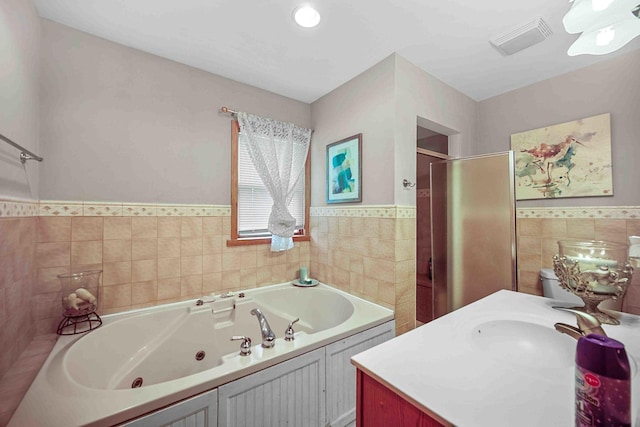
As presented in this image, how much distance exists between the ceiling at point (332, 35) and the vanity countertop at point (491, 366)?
5.37ft

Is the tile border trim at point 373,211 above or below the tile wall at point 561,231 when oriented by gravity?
above

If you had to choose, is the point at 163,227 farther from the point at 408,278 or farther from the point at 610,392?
the point at 610,392

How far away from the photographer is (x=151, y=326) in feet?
5.62

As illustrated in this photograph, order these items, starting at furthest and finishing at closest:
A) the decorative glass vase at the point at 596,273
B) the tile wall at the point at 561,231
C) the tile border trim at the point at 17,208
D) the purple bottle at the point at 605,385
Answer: the tile wall at the point at 561,231, the tile border trim at the point at 17,208, the decorative glass vase at the point at 596,273, the purple bottle at the point at 605,385

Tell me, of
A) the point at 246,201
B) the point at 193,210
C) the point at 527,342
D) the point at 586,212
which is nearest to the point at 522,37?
the point at 586,212

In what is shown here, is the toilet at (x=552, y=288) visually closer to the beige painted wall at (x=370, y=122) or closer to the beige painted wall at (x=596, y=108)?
the beige painted wall at (x=596, y=108)

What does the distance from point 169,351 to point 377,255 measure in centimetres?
159

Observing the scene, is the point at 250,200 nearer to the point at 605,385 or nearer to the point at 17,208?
the point at 17,208

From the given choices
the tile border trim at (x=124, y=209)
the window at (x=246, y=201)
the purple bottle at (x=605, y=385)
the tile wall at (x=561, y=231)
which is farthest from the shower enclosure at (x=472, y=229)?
the tile border trim at (x=124, y=209)

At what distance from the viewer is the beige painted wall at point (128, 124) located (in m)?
1.55

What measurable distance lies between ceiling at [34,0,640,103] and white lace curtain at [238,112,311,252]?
39 cm

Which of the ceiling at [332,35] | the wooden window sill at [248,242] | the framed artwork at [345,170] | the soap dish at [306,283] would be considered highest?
the ceiling at [332,35]

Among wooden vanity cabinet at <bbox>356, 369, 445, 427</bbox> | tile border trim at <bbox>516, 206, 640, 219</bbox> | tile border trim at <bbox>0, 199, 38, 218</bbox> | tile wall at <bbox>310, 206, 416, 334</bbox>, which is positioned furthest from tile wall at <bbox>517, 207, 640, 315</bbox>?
tile border trim at <bbox>0, 199, 38, 218</bbox>

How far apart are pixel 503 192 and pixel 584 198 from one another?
0.61 metres
